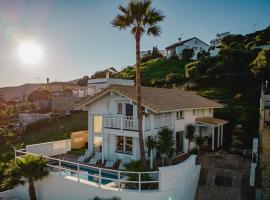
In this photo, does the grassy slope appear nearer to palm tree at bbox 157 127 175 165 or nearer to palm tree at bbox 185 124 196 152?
palm tree at bbox 185 124 196 152

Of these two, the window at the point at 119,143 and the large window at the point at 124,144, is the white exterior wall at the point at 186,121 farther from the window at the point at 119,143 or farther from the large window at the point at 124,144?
the window at the point at 119,143

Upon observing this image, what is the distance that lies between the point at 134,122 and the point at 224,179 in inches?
310

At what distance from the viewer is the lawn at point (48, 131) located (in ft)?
121

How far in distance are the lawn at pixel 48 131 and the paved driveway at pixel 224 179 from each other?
72.3 ft

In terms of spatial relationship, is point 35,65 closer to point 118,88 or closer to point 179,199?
point 118,88

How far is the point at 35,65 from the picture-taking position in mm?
26281

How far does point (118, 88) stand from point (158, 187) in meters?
10.5

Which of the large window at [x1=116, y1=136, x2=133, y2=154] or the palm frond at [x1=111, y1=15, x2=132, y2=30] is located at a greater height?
the palm frond at [x1=111, y1=15, x2=132, y2=30]

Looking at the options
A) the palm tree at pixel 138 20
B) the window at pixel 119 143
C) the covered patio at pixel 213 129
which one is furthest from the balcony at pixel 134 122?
the covered patio at pixel 213 129

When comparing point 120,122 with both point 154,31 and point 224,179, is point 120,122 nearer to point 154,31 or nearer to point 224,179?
point 154,31

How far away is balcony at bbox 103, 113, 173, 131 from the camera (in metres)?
21.0

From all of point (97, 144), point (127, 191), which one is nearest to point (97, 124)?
point (97, 144)

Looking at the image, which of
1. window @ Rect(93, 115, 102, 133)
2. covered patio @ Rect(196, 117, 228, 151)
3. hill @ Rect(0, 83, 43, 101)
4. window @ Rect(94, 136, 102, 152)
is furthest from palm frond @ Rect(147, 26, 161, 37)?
hill @ Rect(0, 83, 43, 101)

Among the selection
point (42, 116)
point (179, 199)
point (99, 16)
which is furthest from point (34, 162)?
point (42, 116)
